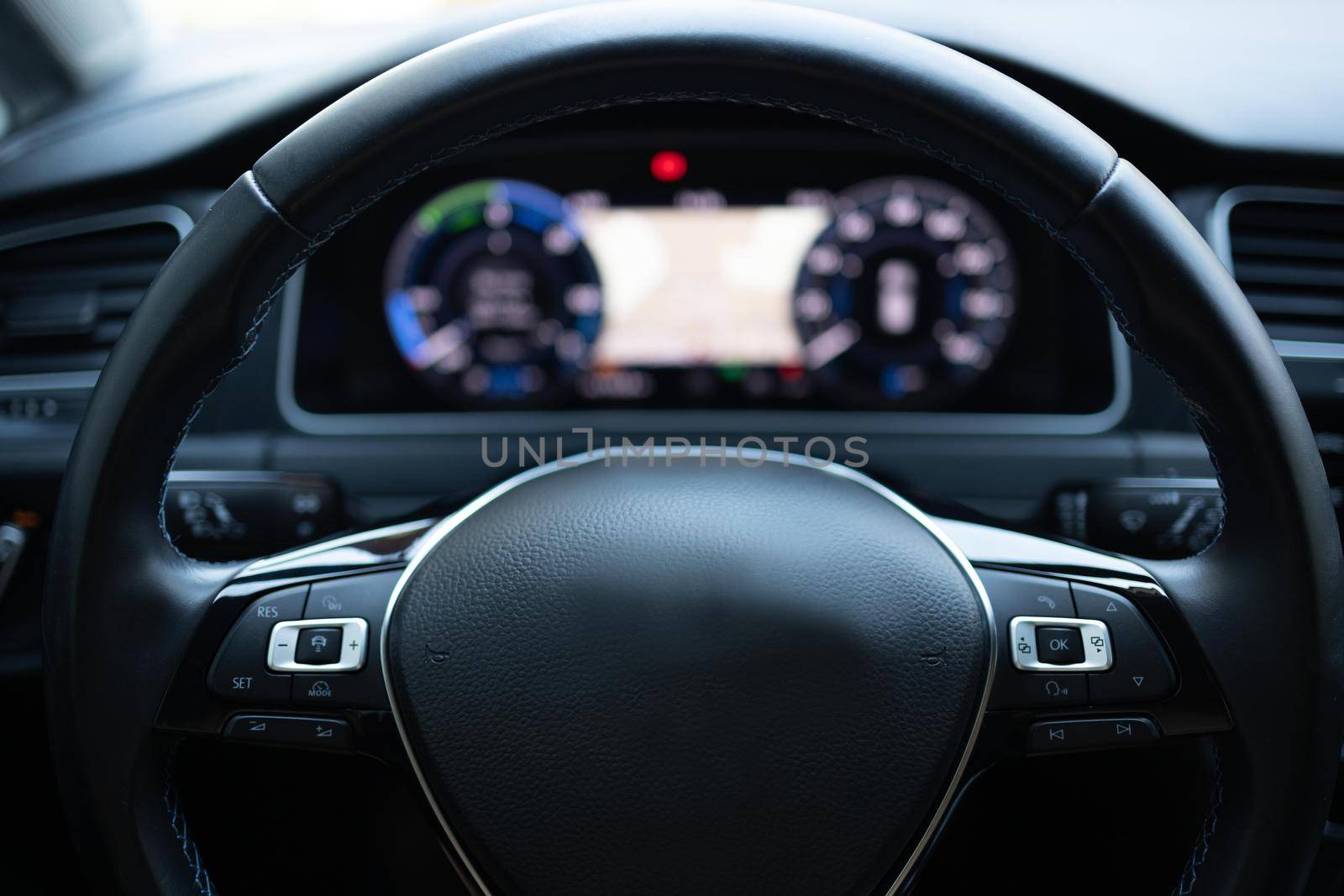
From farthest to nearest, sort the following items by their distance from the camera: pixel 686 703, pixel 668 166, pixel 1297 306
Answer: pixel 668 166 → pixel 1297 306 → pixel 686 703

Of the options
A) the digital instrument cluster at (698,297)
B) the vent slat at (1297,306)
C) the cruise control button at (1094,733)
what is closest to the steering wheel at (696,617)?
the cruise control button at (1094,733)

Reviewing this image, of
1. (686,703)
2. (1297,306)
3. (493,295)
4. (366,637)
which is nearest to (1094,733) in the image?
(686,703)

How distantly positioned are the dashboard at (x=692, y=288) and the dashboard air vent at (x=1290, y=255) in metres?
0.23

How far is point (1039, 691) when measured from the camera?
0.67 m

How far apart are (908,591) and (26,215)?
3.86 feet

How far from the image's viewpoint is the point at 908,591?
2.32 ft

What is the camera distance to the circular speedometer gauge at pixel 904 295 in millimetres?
1539

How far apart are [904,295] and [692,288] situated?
30 centimetres

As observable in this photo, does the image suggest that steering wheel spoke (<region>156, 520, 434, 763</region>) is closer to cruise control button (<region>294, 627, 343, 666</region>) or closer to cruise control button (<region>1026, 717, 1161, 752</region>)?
cruise control button (<region>294, 627, 343, 666</region>)

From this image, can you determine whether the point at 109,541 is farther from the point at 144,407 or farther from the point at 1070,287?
the point at 1070,287

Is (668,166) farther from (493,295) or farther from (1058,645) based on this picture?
(1058,645)

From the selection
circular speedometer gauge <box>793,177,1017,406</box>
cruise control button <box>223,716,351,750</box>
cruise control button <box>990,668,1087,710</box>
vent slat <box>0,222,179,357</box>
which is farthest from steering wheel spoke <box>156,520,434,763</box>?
circular speedometer gauge <box>793,177,1017,406</box>

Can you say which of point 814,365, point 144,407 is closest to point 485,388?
point 814,365

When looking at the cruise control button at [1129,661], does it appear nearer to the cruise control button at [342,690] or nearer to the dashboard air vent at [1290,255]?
the cruise control button at [342,690]
